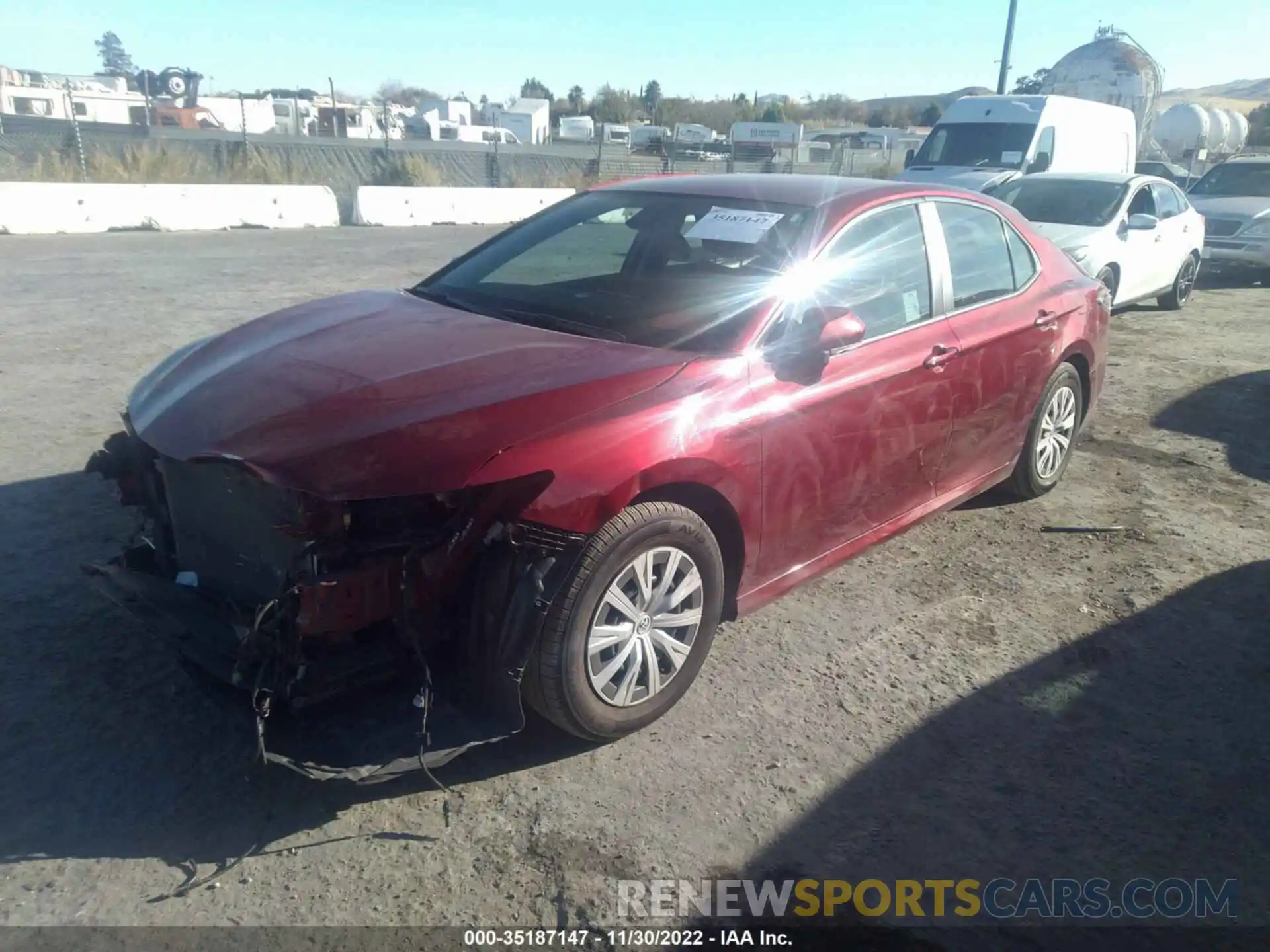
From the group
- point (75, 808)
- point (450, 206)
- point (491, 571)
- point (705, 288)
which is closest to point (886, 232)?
point (705, 288)

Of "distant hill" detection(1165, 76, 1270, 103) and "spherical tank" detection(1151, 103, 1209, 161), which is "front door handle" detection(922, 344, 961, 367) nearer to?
"spherical tank" detection(1151, 103, 1209, 161)

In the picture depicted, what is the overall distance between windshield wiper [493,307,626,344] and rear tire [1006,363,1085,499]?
260 centimetres

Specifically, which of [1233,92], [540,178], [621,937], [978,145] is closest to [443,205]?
[540,178]

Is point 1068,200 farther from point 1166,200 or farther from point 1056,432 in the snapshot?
point 1056,432

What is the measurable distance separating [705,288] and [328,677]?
6.61 feet

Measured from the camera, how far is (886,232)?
13.7 ft

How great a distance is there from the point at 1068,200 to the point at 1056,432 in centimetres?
671

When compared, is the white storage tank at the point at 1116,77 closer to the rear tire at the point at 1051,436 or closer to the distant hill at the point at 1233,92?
the rear tire at the point at 1051,436

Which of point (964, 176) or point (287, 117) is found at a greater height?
point (287, 117)

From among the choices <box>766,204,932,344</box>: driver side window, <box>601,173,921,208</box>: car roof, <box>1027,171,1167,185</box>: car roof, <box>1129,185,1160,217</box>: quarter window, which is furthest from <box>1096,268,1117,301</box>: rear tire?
<box>766,204,932,344</box>: driver side window

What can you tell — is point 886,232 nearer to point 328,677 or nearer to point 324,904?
point 328,677

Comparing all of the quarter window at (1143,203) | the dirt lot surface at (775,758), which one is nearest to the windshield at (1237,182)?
the quarter window at (1143,203)

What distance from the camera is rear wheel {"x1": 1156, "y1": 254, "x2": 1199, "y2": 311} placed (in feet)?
39.7

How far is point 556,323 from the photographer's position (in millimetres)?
3760
